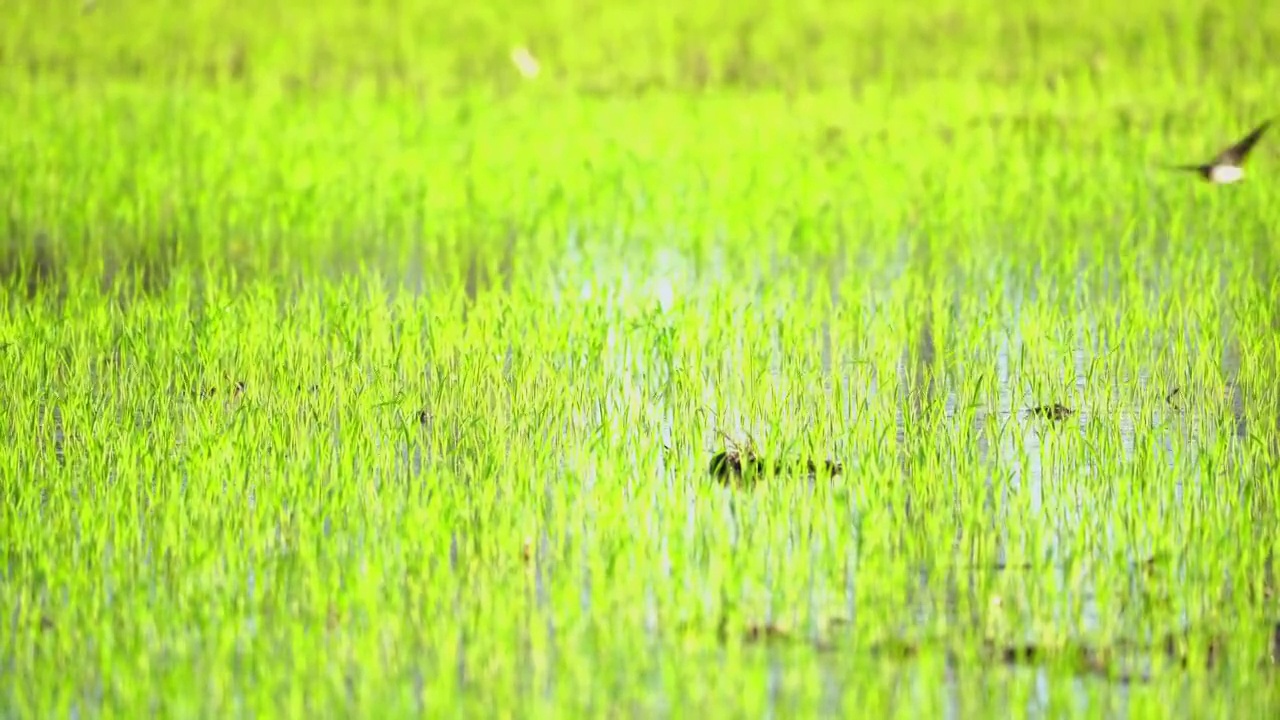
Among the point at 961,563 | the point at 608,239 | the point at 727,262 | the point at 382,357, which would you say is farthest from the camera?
the point at 608,239

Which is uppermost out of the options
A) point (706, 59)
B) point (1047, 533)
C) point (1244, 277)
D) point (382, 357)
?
point (706, 59)

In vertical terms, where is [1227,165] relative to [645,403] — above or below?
above

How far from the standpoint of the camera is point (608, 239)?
888 centimetres

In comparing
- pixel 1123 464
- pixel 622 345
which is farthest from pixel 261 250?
pixel 1123 464

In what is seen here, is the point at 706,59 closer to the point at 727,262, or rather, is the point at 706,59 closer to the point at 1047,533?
the point at 727,262

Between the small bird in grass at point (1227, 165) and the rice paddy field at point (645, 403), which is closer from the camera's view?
the rice paddy field at point (645, 403)

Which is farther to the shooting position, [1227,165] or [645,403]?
[1227,165]

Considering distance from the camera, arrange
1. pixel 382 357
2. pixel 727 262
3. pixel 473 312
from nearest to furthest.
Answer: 1. pixel 382 357
2. pixel 473 312
3. pixel 727 262

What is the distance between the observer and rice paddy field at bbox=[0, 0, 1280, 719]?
12.2 ft

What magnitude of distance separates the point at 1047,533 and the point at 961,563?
0.32 meters

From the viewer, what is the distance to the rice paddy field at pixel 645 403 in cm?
373

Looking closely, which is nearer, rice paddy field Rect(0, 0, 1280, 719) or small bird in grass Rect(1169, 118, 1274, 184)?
rice paddy field Rect(0, 0, 1280, 719)

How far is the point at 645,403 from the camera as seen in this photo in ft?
18.8

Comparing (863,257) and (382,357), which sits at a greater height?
(863,257)
